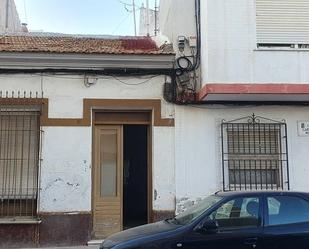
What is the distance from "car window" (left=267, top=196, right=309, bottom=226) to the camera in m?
7.02

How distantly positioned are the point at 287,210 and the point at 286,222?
19 cm

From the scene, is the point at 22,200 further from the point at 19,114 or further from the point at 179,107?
the point at 179,107

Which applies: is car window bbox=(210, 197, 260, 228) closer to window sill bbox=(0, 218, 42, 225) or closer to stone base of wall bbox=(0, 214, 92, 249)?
stone base of wall bbox=(0, 214, 92, 249)

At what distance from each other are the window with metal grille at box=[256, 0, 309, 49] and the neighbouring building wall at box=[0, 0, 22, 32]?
8.66m

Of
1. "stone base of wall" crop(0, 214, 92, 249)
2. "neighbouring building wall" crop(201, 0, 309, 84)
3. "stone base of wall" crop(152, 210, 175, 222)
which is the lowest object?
"stone base of wall" crop(0, 214, 92, 249)

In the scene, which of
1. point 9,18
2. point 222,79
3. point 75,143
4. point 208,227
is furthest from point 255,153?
point 9,18

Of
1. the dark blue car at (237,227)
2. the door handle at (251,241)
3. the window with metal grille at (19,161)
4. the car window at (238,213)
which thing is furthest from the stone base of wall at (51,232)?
the door handle at (251,241)

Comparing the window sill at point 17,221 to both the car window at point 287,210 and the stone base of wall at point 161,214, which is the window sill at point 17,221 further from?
the car window at point 287,210

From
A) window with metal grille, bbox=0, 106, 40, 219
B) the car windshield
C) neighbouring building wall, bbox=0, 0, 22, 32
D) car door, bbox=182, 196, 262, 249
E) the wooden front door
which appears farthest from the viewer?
neighbouring building wall, bbox=0, 0, 22, 32

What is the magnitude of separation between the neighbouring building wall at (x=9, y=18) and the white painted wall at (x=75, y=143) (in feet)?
19.9

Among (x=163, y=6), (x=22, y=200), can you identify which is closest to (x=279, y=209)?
(x=22, y=200)

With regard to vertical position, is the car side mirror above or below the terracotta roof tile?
below

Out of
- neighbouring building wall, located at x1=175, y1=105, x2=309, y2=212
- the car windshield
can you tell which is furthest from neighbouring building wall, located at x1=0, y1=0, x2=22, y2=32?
the car windshield

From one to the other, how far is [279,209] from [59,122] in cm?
531
